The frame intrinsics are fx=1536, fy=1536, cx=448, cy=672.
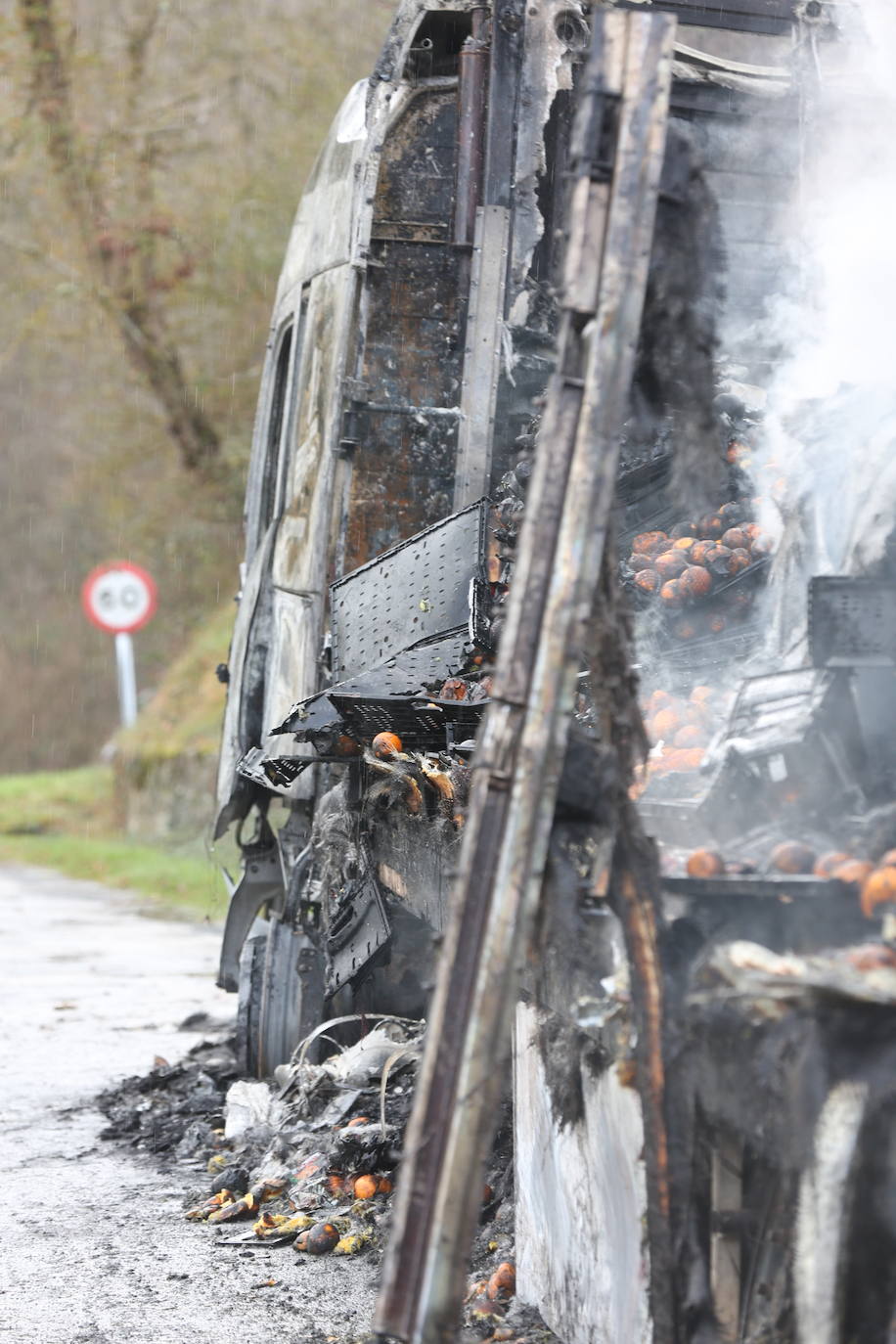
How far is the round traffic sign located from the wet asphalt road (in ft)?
28.0

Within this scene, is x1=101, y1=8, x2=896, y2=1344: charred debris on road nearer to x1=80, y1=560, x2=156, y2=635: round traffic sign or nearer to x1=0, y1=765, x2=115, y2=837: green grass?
x1=80, y1=560, x2=156, y2=635: round traffic sign

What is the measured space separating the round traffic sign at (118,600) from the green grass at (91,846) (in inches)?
93.4

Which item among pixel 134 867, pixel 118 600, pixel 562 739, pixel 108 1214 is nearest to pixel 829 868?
pixel 562 739

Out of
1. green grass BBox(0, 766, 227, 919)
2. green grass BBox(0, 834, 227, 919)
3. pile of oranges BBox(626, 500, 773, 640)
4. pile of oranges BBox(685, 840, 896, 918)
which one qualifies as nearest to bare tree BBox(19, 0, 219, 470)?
green grass BBox(0, 766, 227, 919)

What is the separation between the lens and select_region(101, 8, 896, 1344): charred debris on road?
2.49 meters

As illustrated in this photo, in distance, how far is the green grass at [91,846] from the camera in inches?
537

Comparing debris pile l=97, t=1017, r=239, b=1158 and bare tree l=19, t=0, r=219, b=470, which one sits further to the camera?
bare tree l=19, t=0, r=219, b=470

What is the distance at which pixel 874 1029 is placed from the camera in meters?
2.44

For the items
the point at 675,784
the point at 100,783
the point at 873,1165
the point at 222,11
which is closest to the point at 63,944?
the point at 675,784

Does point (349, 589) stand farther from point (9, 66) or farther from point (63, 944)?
point (9, 66)

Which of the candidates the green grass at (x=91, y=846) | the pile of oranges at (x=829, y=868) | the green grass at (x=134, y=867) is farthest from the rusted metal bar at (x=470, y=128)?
the green grass at (x=134, y=867)

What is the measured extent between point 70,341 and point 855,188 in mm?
16890

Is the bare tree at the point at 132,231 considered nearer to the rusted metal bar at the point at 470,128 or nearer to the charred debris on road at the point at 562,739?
the charred debris on road at the point at 562,739

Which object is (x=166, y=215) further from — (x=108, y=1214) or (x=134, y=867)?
(x=108, y=1214)
